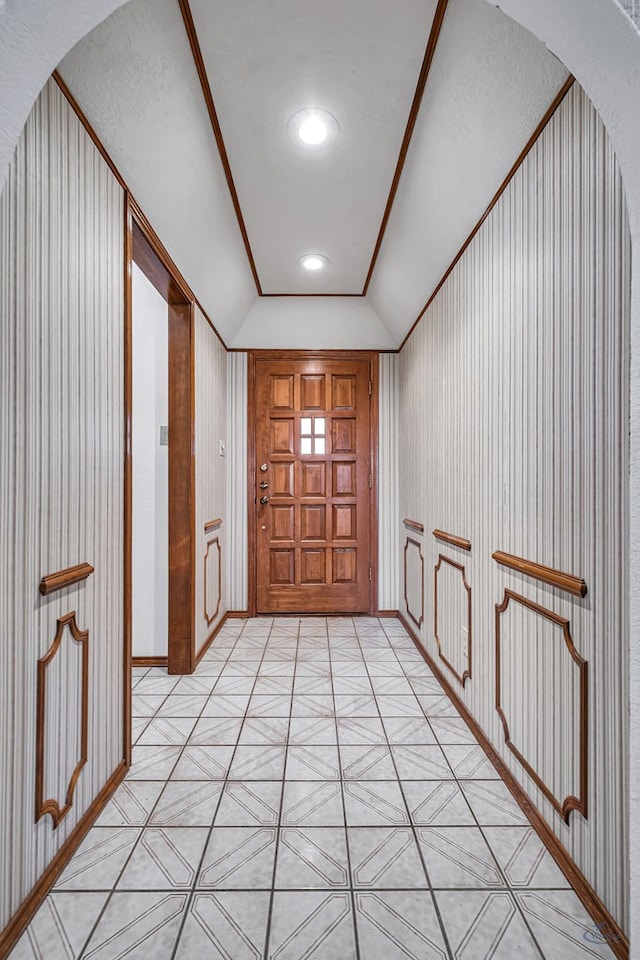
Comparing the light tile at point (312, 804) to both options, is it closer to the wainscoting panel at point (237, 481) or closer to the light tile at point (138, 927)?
the light tile at point (138, 927)

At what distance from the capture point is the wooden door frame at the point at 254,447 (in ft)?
12.9

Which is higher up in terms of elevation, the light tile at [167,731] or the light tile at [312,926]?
the light tile at [312,926]

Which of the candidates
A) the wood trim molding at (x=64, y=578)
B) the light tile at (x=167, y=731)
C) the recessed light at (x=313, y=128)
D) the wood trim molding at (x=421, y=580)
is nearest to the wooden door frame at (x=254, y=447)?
the wood trim molding at (x=421, y=580)

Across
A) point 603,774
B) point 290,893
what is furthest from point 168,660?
point 603,774

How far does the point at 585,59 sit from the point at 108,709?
2.17 meters

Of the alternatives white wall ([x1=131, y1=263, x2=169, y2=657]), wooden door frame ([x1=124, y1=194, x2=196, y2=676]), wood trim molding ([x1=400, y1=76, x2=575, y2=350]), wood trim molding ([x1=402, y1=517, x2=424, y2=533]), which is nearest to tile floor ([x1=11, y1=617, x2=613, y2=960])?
wooden door frame ([x1=124, y1=194, x2=196, y2=676])

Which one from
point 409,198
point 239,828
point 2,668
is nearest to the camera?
point 2,668

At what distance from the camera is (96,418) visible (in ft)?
5.19

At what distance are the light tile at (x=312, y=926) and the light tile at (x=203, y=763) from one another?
613mm

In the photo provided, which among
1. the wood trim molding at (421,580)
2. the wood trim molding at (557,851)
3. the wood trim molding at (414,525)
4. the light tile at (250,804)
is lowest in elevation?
the light tile at (250,804)

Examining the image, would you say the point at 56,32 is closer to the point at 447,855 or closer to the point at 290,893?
the point at 290,893

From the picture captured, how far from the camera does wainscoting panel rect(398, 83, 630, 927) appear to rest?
1139 mm

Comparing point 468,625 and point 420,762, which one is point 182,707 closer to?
point 420,762

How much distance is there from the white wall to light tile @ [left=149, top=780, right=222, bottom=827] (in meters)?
1.25
